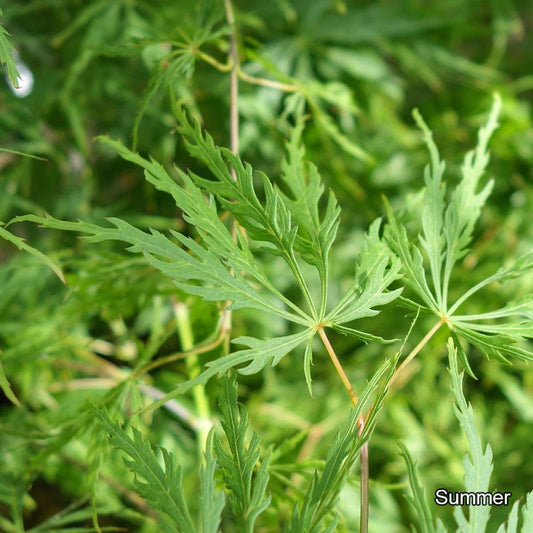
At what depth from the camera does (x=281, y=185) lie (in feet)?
2.52

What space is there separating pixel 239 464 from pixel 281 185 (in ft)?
1.54

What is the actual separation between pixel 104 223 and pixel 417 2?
544mm

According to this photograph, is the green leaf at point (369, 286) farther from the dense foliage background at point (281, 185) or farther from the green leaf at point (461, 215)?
the dense foliage background at point (281, 185)

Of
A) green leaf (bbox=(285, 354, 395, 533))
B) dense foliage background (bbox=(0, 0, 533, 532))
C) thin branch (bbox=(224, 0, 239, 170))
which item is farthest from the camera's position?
dense foliage background (bbox=(0, 0, 533, 532))

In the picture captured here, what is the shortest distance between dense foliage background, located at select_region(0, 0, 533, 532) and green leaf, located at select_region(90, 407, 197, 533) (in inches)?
11.7

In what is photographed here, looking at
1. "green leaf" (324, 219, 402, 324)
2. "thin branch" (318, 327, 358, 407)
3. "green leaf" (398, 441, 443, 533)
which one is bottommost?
"green leaf" (398, 441, 443, 533)

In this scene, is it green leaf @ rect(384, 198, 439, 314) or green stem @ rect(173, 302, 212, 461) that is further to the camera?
green stem @ rect(173, 302, 212, 461)

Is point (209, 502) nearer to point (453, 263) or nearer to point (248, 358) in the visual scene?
point (248, 358)

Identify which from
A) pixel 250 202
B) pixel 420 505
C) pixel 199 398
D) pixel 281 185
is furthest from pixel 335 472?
pixel 281 185

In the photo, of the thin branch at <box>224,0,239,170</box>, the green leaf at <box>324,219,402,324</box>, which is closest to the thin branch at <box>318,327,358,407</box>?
the green leaf at <box>324,219,402,324</box>

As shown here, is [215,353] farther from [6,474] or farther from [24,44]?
[24,44]

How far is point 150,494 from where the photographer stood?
13.3 inches

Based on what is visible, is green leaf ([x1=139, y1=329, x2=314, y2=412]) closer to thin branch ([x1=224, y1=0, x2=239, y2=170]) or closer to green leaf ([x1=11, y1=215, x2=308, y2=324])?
green leaf ([x1=11, y1=215, x2=308, y2=324])

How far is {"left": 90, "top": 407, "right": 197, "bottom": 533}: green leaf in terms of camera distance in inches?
13.2
